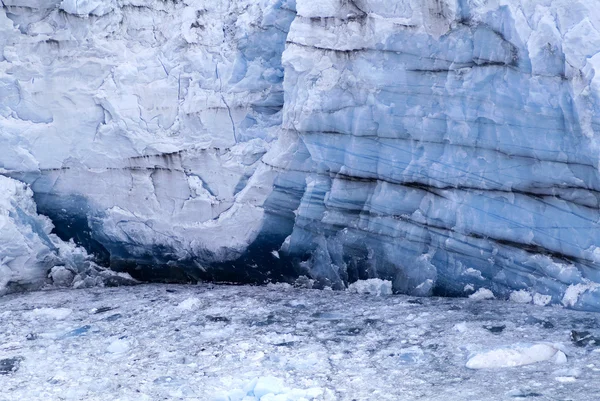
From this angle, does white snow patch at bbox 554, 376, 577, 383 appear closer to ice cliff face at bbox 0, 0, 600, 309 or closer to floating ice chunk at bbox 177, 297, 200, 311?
ice cliff face at bbox 0, 0, 600, 309

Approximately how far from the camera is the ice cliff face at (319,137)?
3.72 meters

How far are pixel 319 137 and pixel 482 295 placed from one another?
1223 millimetres

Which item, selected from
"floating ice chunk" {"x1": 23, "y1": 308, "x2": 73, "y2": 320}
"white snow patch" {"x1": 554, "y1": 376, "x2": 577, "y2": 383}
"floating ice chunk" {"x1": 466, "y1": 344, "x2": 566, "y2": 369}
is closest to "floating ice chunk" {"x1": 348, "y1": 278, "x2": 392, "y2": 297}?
"floating ice chunk" {"x1": 466, "y1": 344, "x2": 566, "y2": 369}

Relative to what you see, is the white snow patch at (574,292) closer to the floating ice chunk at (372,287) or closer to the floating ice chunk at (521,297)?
the floating ice chunk at (521,297)

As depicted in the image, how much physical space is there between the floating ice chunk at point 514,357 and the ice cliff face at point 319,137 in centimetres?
66

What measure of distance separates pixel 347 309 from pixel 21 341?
63.8 inches

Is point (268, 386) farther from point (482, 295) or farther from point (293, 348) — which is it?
point (482, 295)

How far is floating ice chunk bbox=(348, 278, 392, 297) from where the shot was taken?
169 inches

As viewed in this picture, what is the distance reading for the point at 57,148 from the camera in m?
4.71

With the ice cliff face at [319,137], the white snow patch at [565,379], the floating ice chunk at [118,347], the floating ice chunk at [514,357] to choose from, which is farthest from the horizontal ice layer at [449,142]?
the floating ice chunk at [118,347]

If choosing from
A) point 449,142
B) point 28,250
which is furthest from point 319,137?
point 28,250

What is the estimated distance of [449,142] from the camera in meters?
3.98

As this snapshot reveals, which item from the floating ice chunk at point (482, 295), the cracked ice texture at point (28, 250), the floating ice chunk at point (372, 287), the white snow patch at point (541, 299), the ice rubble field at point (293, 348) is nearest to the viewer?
the ice rubble field at point (293, 348)

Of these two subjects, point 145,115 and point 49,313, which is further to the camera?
point 145,115
